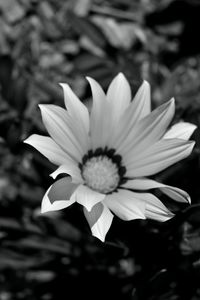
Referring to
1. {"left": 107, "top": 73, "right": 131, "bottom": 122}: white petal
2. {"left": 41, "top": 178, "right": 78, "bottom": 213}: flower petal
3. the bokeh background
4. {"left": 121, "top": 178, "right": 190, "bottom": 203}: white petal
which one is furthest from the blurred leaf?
{"left": 41, "top": 178, "right": 78, "bottom": 213}: flower petal

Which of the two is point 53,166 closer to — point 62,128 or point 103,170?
point 103,170

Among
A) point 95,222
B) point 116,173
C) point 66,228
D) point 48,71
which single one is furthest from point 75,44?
point 95,222

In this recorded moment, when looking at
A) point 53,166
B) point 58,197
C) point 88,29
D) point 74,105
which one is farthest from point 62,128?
point 88,29

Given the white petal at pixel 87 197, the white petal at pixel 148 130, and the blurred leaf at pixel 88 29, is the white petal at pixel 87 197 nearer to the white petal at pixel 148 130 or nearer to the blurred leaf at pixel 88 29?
the white petal at pixel 148 130

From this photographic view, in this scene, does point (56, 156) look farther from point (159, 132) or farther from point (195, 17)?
point (195, 17)

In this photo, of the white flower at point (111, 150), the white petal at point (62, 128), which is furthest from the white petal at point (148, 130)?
the white petal at point (62, 128)

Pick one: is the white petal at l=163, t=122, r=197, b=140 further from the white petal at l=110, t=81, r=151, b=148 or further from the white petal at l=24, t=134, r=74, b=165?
the white petal at l=24, t=134, r=74, b=165
